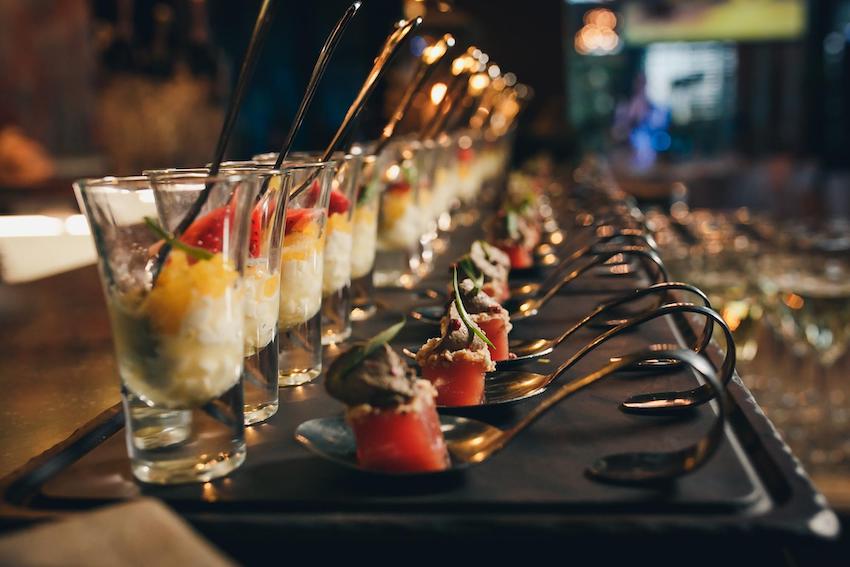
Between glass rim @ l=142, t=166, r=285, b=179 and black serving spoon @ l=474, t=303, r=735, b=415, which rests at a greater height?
glass rim @ l=142, t=166, r=285, b=179

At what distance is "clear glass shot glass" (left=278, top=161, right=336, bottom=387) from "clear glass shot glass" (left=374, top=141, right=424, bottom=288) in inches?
21.7

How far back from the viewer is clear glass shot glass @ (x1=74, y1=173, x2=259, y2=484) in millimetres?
712

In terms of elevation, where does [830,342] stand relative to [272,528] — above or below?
below

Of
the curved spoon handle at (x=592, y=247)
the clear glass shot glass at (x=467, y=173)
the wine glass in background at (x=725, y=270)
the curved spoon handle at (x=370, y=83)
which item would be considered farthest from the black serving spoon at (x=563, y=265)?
the clear glass shot glass at (x=467, y=173)

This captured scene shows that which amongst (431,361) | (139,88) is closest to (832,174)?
(139,88)

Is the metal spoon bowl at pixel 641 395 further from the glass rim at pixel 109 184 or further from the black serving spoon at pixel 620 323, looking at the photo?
the glass rim at pixel 109 184

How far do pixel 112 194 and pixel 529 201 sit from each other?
4.28 feet

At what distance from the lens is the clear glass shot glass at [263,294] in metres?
0.83

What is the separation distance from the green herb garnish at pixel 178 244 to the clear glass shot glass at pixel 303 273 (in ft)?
0.87

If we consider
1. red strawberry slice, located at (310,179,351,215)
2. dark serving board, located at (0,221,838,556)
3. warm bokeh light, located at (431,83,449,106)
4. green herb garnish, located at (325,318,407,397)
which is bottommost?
dark serving board, located at (0,221,838,556)

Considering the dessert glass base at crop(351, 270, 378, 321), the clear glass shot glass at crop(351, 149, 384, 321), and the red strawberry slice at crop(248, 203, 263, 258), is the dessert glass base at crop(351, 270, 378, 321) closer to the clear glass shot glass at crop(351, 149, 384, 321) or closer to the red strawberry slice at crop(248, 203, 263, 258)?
the clear glass shot glass at crop(351, 149, 384, 321)

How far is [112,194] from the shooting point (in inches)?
28.1

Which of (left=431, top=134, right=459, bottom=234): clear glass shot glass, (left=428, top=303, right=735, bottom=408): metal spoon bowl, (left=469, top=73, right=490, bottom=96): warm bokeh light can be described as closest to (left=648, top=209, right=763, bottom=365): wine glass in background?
(left=431, top=134, right=459, bottom=234): clear glass shot glass

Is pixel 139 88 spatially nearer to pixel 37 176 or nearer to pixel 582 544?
pixel 37 176
